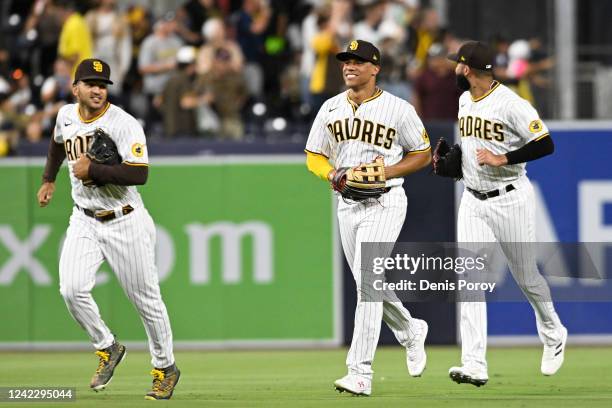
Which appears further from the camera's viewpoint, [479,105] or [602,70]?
[602,70]

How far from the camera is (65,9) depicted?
674 inches

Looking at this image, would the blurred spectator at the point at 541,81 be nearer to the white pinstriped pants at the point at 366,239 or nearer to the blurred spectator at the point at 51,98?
the blurred spectator at the point at 51,98

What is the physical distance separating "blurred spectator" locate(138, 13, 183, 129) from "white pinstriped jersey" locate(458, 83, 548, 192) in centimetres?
721

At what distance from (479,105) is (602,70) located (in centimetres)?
890

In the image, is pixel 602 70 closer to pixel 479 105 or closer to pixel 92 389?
pixel 479 105

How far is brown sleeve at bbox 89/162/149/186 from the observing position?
870cm

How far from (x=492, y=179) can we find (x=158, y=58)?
25.5 feet

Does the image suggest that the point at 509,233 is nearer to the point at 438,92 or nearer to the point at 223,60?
the point at 438,92

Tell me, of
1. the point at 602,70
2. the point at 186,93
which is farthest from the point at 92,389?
the point at 602,70

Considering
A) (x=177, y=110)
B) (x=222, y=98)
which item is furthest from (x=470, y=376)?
(x=222, y=98)

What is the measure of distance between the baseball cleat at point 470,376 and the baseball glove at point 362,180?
4.39ft

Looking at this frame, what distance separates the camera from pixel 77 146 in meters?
8.97

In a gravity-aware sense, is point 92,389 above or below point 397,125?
below

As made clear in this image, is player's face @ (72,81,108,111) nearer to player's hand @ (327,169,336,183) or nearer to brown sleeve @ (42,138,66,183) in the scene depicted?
brown sleeve @ (42,138,66,183)
